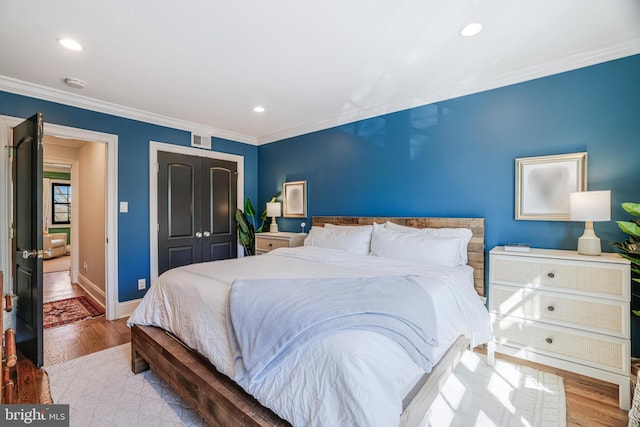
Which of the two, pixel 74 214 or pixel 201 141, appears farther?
pixel 74 214

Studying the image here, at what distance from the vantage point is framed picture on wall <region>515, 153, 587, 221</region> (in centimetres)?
238

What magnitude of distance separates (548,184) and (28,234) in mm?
4436

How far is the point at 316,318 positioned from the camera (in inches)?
52.8

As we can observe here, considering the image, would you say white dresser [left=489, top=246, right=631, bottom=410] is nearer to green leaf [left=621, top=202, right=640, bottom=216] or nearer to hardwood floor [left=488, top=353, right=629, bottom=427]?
hardwood floor [left=488, top=353, right=629, bottom=427]

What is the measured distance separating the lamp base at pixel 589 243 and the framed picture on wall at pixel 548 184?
217 millimetres

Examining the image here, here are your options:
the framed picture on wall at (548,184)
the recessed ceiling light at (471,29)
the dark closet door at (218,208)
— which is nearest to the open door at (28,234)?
the dark closet door at (218,208)

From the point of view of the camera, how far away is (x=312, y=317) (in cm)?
135

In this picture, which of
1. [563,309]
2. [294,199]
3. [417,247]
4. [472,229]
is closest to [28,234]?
[294,199]

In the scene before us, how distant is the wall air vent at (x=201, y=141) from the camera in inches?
165

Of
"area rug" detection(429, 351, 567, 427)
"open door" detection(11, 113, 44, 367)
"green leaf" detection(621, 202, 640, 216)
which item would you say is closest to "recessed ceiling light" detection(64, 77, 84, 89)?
"open door" detection(11, 113, 44, 367)

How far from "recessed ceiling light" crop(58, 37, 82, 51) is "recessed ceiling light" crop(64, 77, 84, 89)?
2.15ft

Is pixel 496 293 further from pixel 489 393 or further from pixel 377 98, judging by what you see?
pixel 377 98

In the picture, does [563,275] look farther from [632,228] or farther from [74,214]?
[74,214]

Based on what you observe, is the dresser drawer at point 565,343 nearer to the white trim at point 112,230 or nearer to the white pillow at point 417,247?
the white pillow at point 417,247
